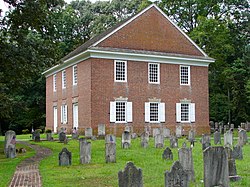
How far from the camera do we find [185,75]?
3897cm

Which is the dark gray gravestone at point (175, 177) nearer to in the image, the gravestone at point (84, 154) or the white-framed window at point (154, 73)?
the gravestone at point (84, 154)

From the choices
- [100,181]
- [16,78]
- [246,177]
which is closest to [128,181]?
[100,181]

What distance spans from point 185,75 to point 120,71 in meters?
6.84

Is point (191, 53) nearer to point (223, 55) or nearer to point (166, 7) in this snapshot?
point (223, 55)

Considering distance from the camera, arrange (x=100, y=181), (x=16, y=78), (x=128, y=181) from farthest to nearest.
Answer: (x=16, y=78)
(x=100, y=181)
(x=128, y=181)

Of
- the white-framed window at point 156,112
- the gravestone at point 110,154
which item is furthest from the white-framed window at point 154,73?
the gravestone at point 110,154

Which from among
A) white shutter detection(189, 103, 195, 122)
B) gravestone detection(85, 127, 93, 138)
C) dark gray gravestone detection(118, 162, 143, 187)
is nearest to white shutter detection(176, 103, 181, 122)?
white shutter detection(189, 103, 195, 122)

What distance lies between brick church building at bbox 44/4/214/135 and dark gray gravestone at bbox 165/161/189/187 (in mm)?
24964

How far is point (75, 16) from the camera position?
2327 inches

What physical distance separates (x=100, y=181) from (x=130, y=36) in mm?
26135

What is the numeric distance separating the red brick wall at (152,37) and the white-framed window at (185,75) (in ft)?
4.89

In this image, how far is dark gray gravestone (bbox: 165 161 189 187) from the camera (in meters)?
8.69

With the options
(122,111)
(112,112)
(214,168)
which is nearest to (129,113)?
(122,111)

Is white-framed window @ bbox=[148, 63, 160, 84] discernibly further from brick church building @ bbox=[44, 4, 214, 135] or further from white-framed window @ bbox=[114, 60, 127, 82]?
white-framed window @ bbox=[114, 60, 127, 82]
